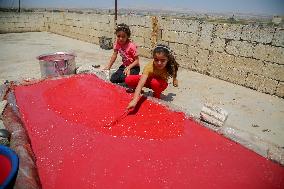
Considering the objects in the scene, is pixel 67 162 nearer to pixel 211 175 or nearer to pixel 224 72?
pixel 211 175

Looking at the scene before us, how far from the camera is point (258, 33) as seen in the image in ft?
15.6

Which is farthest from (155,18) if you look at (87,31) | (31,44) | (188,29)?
(31,44)

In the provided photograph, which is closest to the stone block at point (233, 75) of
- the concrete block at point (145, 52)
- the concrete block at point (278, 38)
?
the concrete block at point (278, 38)

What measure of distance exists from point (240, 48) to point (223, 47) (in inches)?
15.0

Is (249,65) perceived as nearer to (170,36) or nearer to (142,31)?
(170,36)

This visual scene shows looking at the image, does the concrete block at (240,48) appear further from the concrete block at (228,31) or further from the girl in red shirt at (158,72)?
the girl in red shirt at (158,72)

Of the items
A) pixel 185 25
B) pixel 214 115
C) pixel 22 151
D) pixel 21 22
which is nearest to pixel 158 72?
pixel 214 115

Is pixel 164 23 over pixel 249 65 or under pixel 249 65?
over

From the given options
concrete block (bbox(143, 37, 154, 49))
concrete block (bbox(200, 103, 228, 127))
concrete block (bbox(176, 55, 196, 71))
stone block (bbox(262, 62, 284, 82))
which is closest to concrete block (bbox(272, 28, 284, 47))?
stone block (bbox(262, 62, 284, 82))

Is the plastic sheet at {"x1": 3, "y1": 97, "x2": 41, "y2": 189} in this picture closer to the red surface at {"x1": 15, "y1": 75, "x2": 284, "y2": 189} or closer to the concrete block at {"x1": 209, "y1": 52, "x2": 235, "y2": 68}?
the red surface at {"x1": 15, "y1": 75, "x2": 284, "y2": 189}

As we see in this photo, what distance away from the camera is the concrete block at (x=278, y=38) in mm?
4410

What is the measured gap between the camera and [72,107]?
3.11m

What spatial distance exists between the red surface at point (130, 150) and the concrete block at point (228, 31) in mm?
2869

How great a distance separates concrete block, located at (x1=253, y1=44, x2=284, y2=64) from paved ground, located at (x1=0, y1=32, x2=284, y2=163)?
66 centimetres
